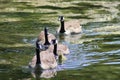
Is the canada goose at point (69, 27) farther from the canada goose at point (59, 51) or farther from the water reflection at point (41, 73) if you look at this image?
the water reflection at point (41, 73)

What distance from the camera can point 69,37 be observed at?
25219 millimetres

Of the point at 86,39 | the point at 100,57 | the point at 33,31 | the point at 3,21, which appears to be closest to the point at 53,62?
the point at 100,57

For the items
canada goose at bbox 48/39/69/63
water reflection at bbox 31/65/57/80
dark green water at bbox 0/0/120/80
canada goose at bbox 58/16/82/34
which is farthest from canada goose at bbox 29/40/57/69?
canada goose at bbox 58/16/82/34

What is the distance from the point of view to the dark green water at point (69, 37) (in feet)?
55.1

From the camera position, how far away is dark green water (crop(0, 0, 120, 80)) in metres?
16.8

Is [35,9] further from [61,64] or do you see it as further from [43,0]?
[61,64]

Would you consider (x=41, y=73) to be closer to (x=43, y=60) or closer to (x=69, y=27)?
(x=43, y=60)

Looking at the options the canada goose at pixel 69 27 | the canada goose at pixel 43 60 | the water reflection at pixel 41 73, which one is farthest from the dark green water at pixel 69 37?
the canada goose at pixel 69 27

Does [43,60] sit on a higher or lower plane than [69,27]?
higher

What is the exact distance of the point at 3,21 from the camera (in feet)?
91.4

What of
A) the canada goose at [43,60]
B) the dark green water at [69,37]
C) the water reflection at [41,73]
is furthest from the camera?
the canada goose at [43,60]

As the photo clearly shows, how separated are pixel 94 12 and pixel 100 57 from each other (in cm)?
1284

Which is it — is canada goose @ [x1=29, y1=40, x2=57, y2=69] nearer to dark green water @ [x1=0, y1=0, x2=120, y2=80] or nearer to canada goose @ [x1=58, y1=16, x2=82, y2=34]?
dark green water @ [x1=0, y1=0, x2=120, y2=80]

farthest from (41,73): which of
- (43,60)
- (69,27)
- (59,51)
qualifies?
(69,27)
